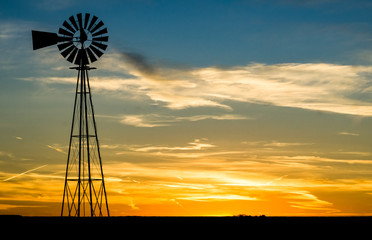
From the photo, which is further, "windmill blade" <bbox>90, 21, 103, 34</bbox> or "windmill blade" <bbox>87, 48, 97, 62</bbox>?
"windmill blade" <bbox>90, 21, 103, 34</bbox>

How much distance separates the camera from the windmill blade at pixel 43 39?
5625 centimetres

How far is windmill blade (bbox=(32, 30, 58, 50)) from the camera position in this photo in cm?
5625

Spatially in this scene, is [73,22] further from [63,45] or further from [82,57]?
[82,57]

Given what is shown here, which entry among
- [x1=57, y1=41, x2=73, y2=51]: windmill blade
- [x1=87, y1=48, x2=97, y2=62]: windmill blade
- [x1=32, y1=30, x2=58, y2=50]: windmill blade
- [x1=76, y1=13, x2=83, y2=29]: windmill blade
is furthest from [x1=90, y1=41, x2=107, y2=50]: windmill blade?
[x1=32, y1=30, x2=58, y2=50]: windmill blade

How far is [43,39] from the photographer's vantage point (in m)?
56.7
